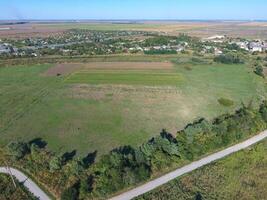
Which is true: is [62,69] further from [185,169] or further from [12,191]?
[185,169]

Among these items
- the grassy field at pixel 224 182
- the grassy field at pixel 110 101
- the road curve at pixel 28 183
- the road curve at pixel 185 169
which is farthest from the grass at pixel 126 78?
the road curve at pixel 28 183

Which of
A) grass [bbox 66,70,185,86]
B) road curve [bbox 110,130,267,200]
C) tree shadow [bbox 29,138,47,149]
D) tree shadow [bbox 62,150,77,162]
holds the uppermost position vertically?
road curve [bbox 110,130,267,200]

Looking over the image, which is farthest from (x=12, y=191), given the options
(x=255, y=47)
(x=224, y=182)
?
(x=255, y=47)

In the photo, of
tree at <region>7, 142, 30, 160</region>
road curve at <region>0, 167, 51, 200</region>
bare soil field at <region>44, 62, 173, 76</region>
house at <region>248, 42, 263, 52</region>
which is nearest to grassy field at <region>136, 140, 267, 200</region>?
road curve at <region>0, 167, 51, 200</region>

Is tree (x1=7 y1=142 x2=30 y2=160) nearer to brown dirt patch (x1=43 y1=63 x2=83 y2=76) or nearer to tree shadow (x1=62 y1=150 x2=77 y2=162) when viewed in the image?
tree shadow (x1=62 y1=150 x2=77 y2=162)

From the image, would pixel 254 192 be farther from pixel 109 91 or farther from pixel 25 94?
pixel 25 94

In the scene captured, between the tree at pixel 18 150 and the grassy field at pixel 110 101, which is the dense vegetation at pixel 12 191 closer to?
the tree at pixel 18 150

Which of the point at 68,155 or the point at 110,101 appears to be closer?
the point at 68,155
